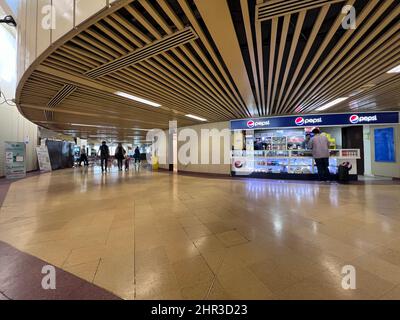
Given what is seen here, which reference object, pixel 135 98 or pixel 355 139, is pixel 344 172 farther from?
pixel 135 98

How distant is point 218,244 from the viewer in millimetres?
2248

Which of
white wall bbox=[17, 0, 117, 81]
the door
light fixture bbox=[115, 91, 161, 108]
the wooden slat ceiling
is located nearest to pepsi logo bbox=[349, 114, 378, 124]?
Answer: the wooden slat ceiling

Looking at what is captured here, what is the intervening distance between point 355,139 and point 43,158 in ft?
53.8

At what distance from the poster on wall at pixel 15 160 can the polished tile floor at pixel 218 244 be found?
5.48 m

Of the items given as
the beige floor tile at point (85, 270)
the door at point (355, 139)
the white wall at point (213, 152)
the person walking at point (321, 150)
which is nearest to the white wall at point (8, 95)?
the white wall at point (213, 152)

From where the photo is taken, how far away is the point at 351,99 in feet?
19.2

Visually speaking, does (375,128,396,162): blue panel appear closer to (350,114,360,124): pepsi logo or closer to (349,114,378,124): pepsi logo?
(349,114,378,124): pepsi logo

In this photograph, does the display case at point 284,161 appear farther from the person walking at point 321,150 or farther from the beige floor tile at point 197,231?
the beige floor tile at point 197,231

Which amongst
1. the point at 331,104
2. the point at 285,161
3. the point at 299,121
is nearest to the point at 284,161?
the point at 285,161

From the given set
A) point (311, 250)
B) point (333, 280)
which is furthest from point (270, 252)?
point (333, 280)

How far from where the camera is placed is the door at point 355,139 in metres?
8.52

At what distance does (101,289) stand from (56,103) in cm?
616

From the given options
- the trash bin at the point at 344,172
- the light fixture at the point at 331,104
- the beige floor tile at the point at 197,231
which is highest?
the light fixture at the point at 331,104
